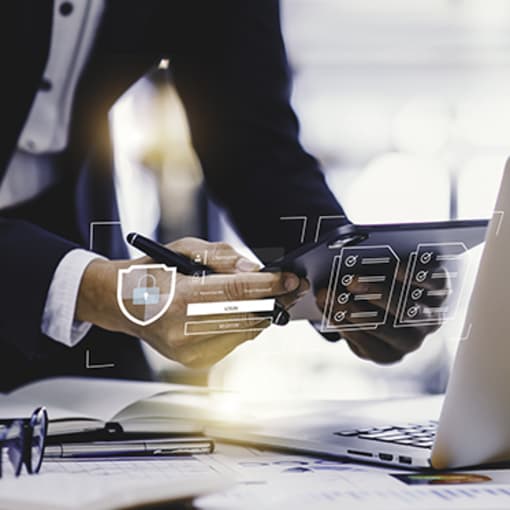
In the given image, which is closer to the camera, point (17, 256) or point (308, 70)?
point (17, 256)

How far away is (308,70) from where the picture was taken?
1211mm

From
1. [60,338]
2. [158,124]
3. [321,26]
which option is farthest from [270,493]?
[321,26]

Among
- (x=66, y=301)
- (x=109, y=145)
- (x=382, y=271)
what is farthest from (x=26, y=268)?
(x=382, y=271)

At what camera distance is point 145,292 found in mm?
1116

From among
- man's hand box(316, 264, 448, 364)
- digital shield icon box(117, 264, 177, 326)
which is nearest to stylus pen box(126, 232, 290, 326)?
digital shield icon box(117, 264, 177, 326)

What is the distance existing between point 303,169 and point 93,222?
0.88 feet

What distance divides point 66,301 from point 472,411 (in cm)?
47

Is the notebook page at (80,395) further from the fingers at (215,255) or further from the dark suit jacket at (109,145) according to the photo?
the fingers at (215,255)

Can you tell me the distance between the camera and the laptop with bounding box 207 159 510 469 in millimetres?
996

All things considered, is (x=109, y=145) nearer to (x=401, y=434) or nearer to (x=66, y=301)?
(x=66, y=301)

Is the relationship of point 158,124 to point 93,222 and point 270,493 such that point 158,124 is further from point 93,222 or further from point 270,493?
point 270,493

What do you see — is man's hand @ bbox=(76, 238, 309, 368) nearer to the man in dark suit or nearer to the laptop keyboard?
the man in dark suit

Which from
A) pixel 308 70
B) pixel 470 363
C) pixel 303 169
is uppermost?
pixel 308 70

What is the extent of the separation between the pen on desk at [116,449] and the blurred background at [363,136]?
0.44ft
